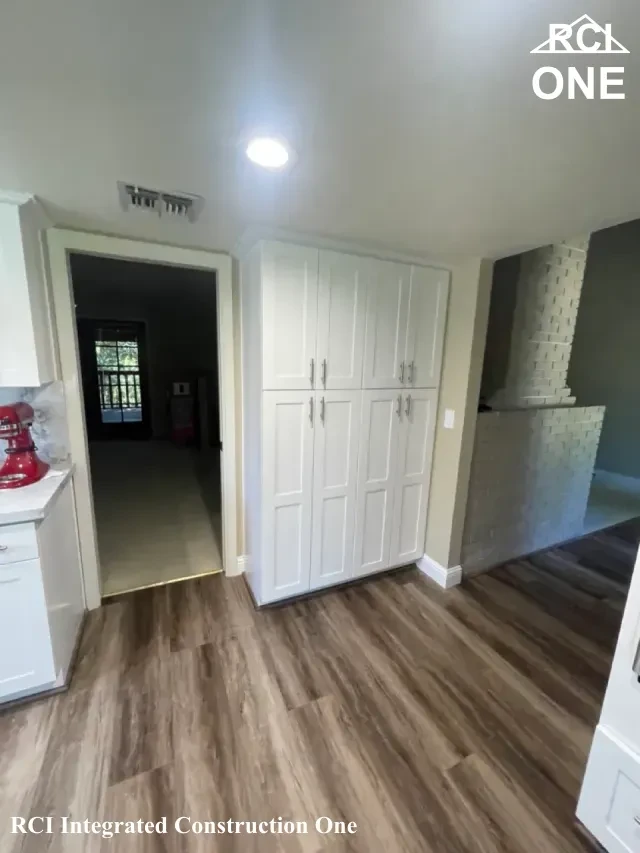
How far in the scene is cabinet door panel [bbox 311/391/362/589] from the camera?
2.18m

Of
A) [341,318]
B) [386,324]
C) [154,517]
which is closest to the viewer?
[341,318]

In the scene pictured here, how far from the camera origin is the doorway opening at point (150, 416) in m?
2.96

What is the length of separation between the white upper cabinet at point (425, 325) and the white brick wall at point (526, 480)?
479 mm

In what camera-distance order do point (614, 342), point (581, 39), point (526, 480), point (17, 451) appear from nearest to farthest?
point (581, 39), point (17, 451), point (526, 480), point (614, 342)

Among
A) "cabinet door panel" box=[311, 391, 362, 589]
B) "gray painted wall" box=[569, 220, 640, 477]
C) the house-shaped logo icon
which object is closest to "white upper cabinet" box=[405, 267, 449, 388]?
"cabinet door panel" box=[311, 391, 362, 589]

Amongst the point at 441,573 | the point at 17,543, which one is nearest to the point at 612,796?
the point at 441,573

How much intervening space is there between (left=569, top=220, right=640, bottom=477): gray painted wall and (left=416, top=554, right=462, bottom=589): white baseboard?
3741mm

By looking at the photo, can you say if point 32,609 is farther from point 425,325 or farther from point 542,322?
point 542,322

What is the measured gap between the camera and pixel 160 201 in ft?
5.04

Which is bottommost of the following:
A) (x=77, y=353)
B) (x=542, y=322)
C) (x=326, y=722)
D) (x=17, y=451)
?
(x=326, y=722)

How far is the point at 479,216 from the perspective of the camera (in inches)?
61.9

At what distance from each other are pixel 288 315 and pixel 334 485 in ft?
3.42

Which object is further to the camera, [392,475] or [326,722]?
[392,475]

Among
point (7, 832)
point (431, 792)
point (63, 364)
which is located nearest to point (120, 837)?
point (7, 832)
